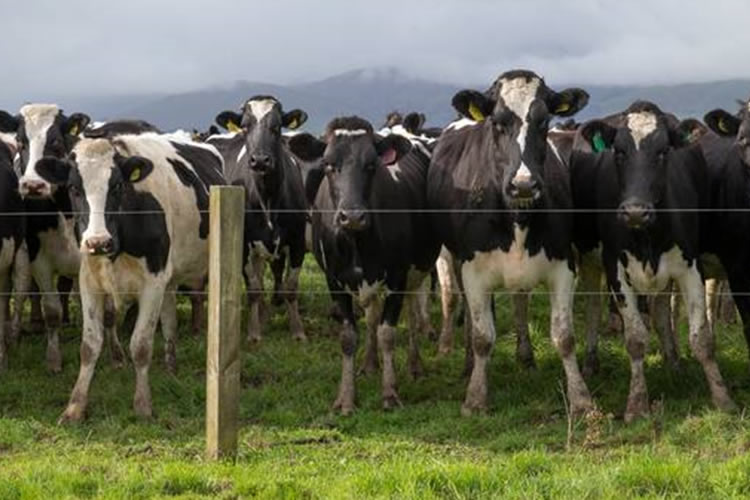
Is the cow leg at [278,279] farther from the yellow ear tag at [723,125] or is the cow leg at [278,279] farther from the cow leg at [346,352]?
the yellow ear tag at [723,125]

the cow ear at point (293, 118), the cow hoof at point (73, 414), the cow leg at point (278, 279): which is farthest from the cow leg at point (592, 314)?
the cow hoof at point (73, 414)

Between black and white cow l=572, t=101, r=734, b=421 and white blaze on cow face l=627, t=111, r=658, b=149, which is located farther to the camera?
white blaze on cow face l=627, t=111, r=658, b=149

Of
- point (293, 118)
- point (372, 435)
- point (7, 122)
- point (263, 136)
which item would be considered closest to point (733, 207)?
point (372, 435)

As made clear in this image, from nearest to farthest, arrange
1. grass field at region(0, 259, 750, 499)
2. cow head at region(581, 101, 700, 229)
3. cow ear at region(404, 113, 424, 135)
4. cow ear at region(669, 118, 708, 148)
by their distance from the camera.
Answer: grass field at region(0, 259, 750, 499), cow head at region(581, 101, 700, 229), cow ear at region(669, 118, 708, 148), cow ear at region(404, 113, 424, 135)

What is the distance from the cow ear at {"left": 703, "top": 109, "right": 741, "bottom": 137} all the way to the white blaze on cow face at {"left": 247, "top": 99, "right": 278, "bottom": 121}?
4.97 metres

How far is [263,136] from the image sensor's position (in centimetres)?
1359

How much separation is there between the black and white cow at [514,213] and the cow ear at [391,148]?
637 mm

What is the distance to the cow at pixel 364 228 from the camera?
11.1 metres

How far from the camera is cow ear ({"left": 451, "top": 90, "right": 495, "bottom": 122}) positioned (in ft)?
36.1

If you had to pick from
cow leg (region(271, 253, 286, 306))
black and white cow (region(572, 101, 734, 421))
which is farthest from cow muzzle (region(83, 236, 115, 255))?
cow leg (region(271, 253, 286, 306))

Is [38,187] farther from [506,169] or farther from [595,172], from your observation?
[595,172]

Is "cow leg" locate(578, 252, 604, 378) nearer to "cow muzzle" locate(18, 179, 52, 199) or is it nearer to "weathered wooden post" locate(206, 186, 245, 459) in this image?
"weathered wooden post" locate(206, 186, 245, 459)

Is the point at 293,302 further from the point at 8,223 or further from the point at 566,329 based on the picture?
the point at 566,329

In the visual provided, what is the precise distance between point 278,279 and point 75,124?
4.15 m
